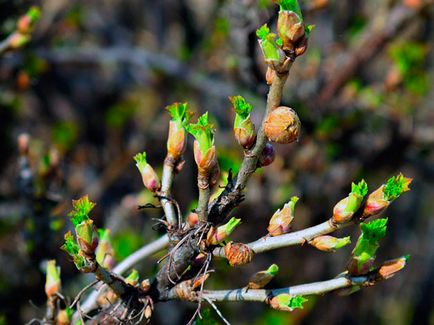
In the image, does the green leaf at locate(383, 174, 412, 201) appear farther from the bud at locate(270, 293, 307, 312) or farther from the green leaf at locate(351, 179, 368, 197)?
the bud at locate(270, 293, 307, 312)

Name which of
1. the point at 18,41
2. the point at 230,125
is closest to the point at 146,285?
the point at 18,41

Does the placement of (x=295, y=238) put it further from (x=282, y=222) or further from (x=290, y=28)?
(x=290, y=28)

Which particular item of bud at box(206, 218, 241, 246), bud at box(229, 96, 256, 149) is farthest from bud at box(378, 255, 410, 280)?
bud at box(229, 96, 256, 149)

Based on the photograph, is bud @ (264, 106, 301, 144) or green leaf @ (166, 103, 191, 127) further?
green leaf @ (166, 103, 191, 127)

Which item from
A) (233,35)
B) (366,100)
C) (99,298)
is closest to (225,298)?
(99,298)

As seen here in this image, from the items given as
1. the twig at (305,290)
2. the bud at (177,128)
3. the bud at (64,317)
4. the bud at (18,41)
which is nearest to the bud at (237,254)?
the twig at (305,290)

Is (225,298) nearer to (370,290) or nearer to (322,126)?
(322,126)
